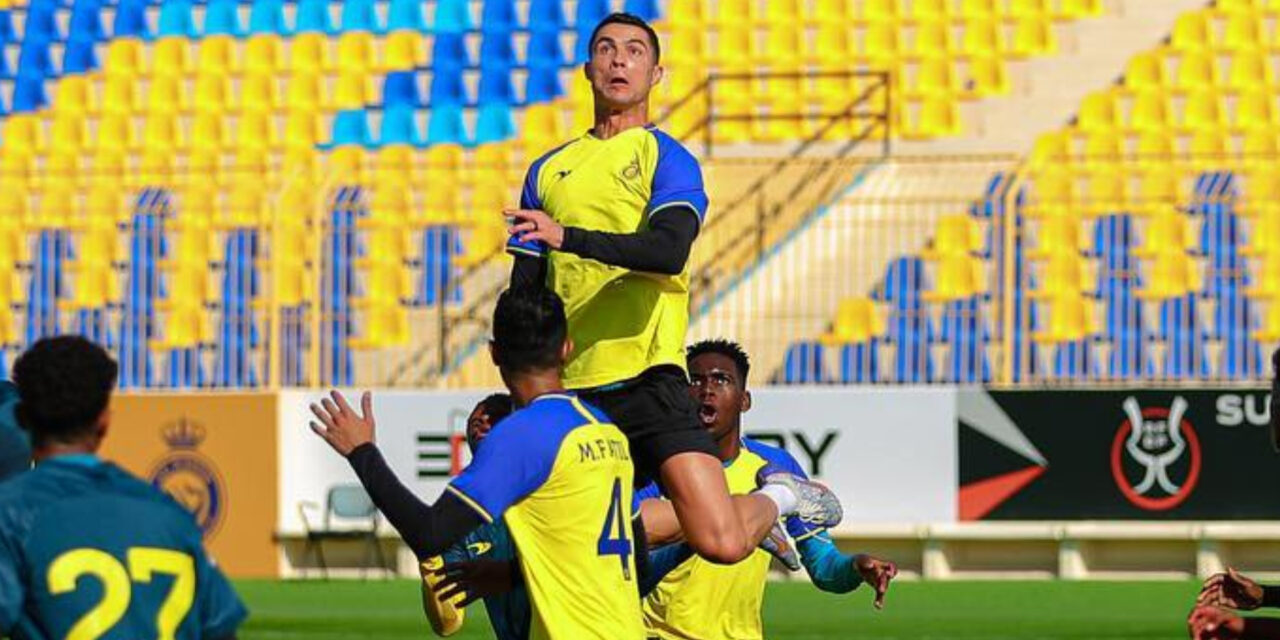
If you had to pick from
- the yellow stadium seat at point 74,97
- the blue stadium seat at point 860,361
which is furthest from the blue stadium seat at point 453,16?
the blue stadium seat at point 860,361

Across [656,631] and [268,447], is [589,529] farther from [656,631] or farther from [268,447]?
[268,447]

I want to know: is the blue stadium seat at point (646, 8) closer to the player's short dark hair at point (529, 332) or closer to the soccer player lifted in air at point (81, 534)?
the player's short dark hair at point (529, 332)

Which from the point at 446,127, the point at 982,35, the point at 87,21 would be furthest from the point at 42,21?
the point at 982,35

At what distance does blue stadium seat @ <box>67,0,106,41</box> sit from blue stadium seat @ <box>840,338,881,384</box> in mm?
10266

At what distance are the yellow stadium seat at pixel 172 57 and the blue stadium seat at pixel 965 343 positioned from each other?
32.8 ft

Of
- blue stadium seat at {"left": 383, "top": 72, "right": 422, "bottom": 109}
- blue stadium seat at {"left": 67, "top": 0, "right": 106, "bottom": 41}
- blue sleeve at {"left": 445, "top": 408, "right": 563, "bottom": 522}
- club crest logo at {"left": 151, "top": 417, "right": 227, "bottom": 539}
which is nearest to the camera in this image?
blue sleeve at {"left": 445, "top": 408, "right": 563, "bottom": 522}

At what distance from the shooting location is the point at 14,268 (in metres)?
21.8

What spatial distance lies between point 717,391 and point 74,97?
18.9m

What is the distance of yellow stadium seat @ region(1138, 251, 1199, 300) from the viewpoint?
18.9 meters

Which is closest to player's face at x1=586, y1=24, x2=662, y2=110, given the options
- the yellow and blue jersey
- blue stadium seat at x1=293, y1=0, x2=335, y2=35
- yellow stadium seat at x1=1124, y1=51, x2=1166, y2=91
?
the yellow and blue jersey

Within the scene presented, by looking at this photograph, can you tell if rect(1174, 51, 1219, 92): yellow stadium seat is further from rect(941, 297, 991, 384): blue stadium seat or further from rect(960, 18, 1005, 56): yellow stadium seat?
rect(941, 297, 991, 384): blue stadium seat

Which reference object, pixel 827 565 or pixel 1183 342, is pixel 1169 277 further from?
pixel 827 565

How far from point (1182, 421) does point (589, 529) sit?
1313cm

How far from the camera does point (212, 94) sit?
25.6 m
